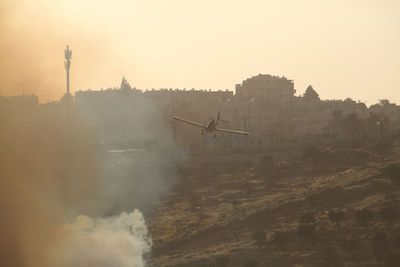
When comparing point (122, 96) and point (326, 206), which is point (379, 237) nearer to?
point (326, 206)

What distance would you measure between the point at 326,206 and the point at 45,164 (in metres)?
43.2

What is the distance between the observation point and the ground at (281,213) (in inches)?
2982

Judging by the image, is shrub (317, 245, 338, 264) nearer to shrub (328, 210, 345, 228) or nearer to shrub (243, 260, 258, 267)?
shrub (243, 260, 258, 267)

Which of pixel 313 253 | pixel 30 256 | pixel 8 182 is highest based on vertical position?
pixel 8 182

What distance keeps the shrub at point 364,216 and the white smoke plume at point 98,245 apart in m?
27.9

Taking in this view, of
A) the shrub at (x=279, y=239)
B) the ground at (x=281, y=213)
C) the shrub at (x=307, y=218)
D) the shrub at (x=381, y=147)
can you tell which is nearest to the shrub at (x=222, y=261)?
the ground at (x=281, y=213)

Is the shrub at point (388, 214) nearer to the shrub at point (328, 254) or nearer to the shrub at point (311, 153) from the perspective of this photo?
the shrub at point (328, 254)

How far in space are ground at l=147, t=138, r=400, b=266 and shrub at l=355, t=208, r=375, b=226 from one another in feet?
0.50

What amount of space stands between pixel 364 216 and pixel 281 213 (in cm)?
1167

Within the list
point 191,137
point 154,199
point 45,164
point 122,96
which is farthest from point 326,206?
point 122,96

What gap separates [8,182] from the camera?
48.7 metres

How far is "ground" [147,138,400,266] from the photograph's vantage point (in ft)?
249

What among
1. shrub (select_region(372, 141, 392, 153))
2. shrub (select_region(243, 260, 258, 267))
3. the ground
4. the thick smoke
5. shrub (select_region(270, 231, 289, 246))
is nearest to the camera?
the thick smoke

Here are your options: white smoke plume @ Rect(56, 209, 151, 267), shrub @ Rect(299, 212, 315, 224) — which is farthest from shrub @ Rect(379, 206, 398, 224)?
white smoke plume @ Rect(56, 209, 151, 267)
